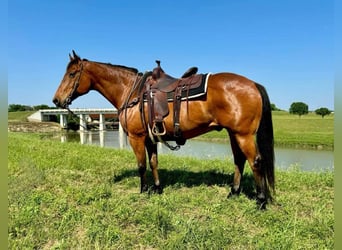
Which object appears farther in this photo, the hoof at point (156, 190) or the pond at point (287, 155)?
the pond at point (287, 155)

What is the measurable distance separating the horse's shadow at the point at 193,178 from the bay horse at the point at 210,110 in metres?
0.50

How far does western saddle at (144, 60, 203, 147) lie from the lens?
157 inches

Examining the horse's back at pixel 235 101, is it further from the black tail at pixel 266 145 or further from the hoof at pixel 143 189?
the hoof at pixel 143 189

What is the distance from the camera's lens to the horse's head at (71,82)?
4648mm

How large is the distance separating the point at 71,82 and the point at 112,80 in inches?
27.8

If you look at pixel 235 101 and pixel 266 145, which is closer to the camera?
pixel 235 101

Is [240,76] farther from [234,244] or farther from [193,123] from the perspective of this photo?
[234,244]

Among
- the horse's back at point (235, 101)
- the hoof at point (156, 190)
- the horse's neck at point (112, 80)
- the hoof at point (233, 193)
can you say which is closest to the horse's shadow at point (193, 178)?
the hoof at point (233, 193)

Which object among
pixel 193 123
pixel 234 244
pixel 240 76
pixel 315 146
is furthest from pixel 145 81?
pixel 315 146

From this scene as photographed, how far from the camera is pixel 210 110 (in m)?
3.86

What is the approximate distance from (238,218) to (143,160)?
182cm

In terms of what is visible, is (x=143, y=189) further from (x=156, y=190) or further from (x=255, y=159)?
(x=255, y=159)

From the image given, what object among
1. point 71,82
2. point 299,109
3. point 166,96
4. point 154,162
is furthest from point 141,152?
point 299,109

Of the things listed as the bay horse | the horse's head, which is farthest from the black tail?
the horse's head
